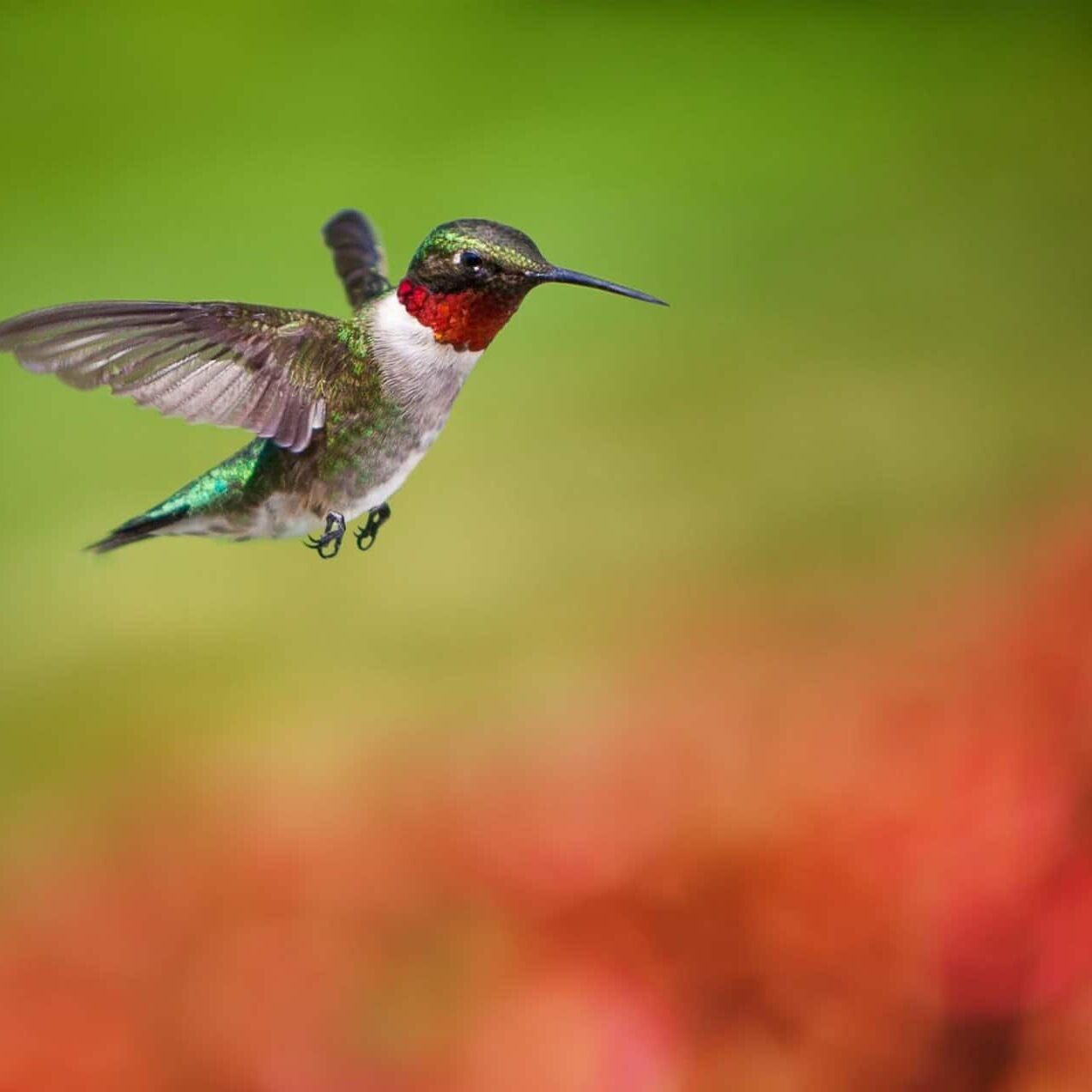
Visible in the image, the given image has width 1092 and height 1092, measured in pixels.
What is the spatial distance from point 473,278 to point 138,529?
144 millimetres

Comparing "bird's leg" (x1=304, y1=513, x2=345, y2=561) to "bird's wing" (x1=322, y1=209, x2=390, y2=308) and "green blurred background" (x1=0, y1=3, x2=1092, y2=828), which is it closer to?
"bird's wing" (x1=322, y1=209, x2=390, y2=308)

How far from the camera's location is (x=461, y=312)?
368 mm

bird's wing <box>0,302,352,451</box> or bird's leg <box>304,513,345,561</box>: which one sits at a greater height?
bird's wing <box>0,302,352,451</box>

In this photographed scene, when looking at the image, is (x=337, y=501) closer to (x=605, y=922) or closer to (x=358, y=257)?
(x=358, y=257)

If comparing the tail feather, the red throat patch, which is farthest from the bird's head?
the tail feather

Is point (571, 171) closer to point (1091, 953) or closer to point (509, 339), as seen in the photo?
point (509, 339)

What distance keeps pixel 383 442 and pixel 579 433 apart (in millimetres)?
783

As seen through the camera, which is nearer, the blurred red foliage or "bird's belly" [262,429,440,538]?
"bird's belly" [262,429,440,538]

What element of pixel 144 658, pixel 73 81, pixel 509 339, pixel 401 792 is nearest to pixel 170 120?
pixel 73 81

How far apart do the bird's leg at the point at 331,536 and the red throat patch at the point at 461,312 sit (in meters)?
0.06

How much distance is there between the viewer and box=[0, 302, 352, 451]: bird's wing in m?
0.36

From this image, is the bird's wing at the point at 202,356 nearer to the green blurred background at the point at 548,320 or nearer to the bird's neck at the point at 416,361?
the bird's neck at the point at 416,361

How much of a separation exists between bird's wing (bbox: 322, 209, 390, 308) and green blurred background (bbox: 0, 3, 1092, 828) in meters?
0.39

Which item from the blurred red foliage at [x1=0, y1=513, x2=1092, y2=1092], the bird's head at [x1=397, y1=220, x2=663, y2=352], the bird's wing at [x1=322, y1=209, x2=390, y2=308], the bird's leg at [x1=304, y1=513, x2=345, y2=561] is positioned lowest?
the blurred red foliage at [x1=0, y1=513, x2=1092, y2=1092]
